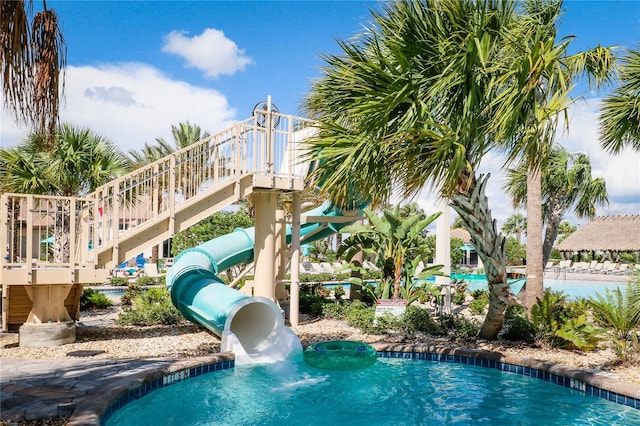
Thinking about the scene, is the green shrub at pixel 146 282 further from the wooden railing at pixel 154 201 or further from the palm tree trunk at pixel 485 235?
the palm tree trunk at pixel 485 235

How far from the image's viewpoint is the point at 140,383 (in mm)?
6539

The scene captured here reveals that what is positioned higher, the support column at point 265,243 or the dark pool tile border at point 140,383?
the support column at point 265,243

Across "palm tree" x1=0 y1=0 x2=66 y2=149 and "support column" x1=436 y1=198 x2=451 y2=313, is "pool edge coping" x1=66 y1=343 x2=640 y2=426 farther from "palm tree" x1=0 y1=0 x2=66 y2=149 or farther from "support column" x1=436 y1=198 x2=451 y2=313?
"support column" x1=436 y1=198 x2=451 y2=313

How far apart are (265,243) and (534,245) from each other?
6379 millimetres

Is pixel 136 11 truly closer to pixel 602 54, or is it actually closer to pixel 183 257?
pixel 183 257

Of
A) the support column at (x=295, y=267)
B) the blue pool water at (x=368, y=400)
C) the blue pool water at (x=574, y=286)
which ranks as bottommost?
the blue pool water at (x=574, y=286)

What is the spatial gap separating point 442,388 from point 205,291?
16.3 feet

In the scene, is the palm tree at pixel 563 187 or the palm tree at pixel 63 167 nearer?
the palm tree at pixel 63 167

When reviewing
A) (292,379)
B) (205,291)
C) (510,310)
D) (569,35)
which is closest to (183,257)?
(205,291)

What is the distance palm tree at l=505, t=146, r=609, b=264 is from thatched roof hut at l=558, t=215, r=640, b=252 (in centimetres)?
1655

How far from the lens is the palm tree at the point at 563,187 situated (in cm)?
2042

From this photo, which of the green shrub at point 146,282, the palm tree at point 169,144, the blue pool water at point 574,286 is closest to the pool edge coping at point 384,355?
the green shrub at point 146,282

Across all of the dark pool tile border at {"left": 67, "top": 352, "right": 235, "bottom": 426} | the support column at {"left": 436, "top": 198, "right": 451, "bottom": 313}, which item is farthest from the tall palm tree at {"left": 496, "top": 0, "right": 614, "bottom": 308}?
the dark pool tile border at {"left": 67, "top": 352, "right": 235, "bottom": 426}

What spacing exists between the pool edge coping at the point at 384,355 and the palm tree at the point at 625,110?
451 cm
